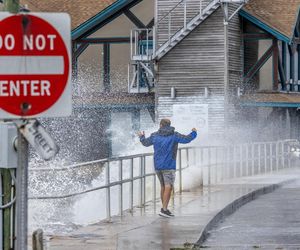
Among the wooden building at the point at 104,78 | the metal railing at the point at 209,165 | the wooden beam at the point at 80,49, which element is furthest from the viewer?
the wooden beam at the point at 80,49

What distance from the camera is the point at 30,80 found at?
7.07 metres

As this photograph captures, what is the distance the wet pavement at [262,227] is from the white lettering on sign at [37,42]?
908 centimetres

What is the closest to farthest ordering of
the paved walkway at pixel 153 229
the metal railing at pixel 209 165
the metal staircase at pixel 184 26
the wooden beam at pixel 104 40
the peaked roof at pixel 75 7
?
the paved walkway at pixel 153 229, the metal railing at pixel 209 165, the metal staircase at pixel 184 26, the wooden beam at pixel 104 40, the peaked roof at pixel 75 7

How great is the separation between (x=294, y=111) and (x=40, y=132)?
141ft

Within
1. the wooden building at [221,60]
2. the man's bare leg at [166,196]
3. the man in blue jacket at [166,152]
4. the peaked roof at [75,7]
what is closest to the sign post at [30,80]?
the man's bare leg at [166,196]

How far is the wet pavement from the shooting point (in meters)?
16.4

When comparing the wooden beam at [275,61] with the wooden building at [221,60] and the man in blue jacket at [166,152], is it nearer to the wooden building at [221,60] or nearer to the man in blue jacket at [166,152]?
the wooden building at [221,60]

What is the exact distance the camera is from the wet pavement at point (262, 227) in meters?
16.4

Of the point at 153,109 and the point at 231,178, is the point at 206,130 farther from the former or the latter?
the point at 231,178

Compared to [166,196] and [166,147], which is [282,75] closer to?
[166,147]

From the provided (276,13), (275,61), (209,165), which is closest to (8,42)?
(209,165)

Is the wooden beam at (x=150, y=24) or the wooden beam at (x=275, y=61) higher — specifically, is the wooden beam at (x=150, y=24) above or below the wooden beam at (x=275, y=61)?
above

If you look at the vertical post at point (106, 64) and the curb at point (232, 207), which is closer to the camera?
the curb at point (232, 207)

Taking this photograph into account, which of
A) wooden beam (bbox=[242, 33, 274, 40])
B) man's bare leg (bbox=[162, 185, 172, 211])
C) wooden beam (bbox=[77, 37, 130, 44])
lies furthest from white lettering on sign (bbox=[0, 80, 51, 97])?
wooden beam (bbox=[77, 37, 130, 44])
